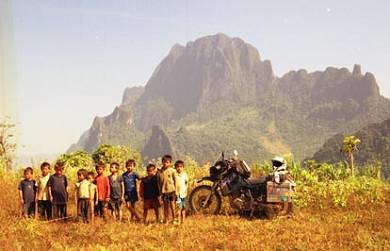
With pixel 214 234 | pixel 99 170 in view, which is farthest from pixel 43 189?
pixel 214 234

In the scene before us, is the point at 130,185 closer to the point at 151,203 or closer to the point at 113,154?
the point at 151,203

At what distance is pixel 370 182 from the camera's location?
1280cm

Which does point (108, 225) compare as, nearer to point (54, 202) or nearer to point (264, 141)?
point (54, 202)

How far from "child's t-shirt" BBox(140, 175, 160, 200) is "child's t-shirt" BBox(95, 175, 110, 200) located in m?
0.79

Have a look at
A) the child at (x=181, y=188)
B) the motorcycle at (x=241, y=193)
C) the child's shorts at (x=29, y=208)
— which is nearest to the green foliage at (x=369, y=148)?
the motorcycle at (x=241, y=193)

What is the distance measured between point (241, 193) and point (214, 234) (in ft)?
7.14

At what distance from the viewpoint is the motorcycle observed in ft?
33.8

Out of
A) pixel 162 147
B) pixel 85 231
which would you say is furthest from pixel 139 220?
pixel 162 147

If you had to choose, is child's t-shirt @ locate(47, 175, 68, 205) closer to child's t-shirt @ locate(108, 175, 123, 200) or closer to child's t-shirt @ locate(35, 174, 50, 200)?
child's t-shirt @ locate(35, 174, 50, 200)

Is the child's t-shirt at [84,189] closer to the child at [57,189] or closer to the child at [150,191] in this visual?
the child at [57,189]

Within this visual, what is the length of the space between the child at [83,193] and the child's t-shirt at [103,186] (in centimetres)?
22

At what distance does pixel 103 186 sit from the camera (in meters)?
10.0

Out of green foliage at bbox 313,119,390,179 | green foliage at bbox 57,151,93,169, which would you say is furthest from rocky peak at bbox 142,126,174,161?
green foliage at bbox 57,151,93,169

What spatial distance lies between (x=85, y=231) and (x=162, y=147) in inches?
6604
